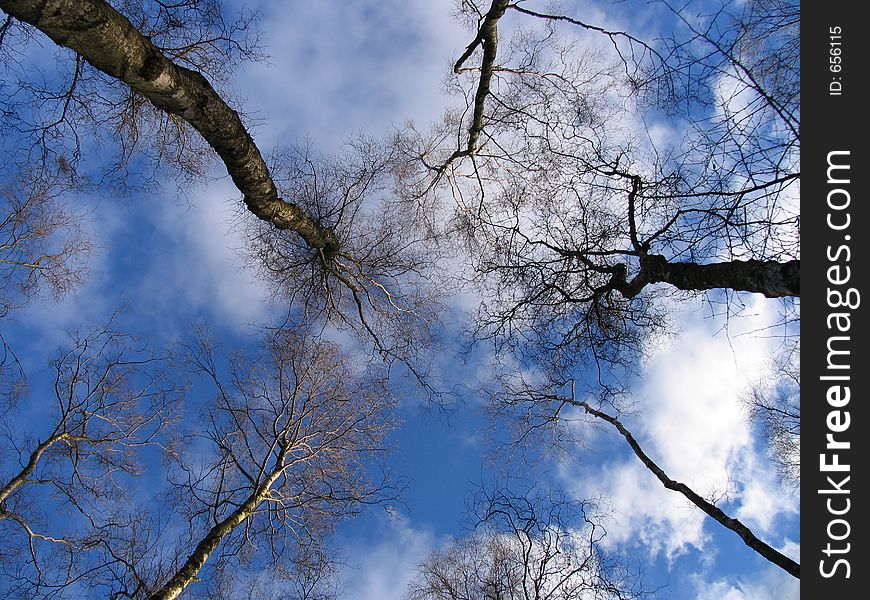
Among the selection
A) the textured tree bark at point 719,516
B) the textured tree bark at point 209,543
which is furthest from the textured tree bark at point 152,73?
the textured tree bark at point 719,516

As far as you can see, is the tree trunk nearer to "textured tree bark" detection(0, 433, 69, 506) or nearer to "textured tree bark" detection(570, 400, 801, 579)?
"textured tree bark" detection(570, 400, 801, 579)

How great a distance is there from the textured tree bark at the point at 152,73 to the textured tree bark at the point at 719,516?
5.93 meters

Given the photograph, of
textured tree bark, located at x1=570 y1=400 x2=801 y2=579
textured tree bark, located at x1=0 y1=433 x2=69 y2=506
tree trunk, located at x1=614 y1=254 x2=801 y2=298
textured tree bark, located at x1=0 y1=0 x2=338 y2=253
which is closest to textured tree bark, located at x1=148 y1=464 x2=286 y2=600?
textured tree bark, located at x1=0 y1=433 x2=69 y2=506

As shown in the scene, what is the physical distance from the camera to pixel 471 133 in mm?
8727

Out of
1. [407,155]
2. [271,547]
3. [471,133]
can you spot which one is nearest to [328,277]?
[407,155]

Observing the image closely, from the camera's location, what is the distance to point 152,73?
461 centimetres

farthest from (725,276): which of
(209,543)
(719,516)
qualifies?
(209,543)

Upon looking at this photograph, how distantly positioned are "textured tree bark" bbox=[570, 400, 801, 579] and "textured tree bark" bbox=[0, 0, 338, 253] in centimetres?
593

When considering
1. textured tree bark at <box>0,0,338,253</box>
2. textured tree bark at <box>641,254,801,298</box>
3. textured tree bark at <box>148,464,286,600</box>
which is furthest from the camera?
textured tree bark at <box>148,464,286,600</box>

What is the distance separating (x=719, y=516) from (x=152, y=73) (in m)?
7.51

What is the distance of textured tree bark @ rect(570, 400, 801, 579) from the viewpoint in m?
4.65

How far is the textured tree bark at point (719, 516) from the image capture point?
15.3 ft
